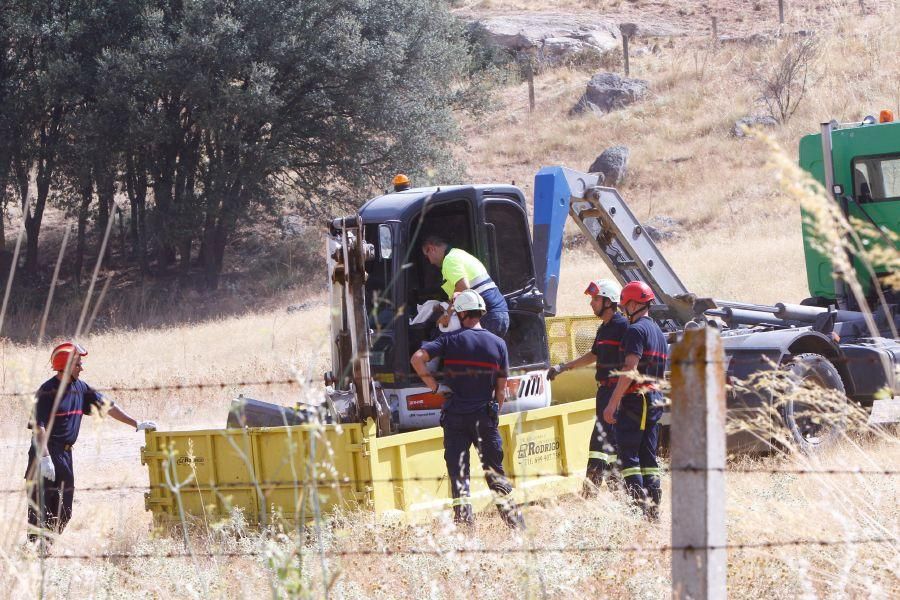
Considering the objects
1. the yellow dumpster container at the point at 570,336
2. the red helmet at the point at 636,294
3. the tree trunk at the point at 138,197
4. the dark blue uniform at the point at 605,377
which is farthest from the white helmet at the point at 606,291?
the tree trunk at the point at 138,197

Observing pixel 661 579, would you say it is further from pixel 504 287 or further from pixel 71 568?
pixel 504 287

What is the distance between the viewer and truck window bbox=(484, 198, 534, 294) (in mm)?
8367

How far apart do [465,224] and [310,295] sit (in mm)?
20696

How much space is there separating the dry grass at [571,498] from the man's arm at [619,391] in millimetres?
638

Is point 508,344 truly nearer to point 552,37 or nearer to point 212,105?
point 212,105

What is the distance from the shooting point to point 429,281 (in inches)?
324

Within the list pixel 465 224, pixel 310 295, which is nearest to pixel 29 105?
pixel 310 295

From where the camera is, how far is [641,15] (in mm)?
50312

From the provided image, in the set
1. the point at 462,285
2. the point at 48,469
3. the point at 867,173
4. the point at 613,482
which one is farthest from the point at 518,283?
the point at 867,173

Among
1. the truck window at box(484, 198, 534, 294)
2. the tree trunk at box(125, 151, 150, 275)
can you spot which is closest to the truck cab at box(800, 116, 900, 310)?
the truck window at box(484, 198, 534, 294)

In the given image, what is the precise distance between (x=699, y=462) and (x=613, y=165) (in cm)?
3079

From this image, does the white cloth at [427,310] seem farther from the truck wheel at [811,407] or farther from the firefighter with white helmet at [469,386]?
the truck wheel at [811,407]

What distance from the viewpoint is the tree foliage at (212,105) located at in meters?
27.0

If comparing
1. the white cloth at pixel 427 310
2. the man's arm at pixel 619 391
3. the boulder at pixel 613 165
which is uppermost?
the boulder at pixel 613 165
